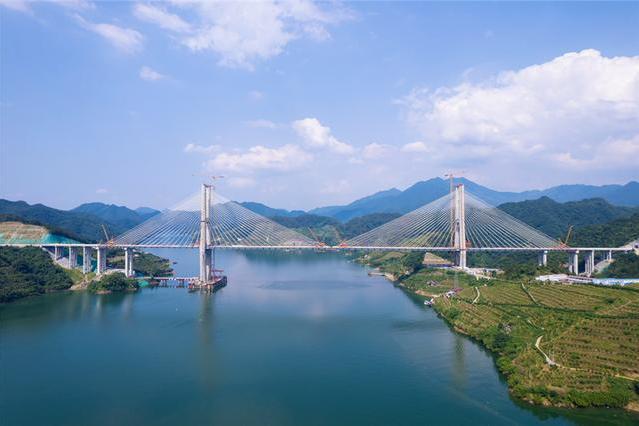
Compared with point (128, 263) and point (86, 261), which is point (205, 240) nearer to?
point (128, 263)

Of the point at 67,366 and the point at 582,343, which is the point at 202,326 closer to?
the point at 67,366

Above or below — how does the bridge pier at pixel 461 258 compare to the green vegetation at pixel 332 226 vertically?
below

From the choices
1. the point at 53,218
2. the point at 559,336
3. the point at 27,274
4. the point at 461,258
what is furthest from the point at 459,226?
the point at 53,218

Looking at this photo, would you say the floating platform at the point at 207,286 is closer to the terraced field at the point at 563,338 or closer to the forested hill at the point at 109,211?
the terraced field at the point at 563,338

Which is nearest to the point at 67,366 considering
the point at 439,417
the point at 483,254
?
the point at 439,417

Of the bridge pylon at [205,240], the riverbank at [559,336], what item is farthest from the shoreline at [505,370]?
the bridge pylon at [205,240]

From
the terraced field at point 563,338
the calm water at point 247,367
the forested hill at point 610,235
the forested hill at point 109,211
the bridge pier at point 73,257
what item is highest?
the forested hill at point 109,211

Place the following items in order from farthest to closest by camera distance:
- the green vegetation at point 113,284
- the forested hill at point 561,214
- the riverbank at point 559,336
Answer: the forested hill at point 561,214, the green vegetation at point 113,284, the riverbank at point 559,336
